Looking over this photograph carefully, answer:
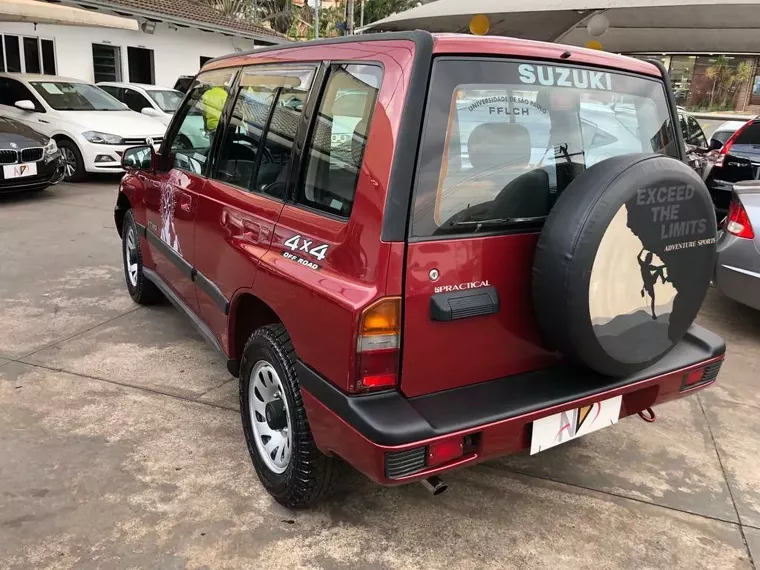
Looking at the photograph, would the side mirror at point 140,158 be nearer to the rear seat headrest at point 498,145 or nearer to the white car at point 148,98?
the rear seat headrest at point 498,145

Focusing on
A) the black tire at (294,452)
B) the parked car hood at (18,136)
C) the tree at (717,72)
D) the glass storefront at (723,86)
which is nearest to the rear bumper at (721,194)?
the black tire at (294,452)

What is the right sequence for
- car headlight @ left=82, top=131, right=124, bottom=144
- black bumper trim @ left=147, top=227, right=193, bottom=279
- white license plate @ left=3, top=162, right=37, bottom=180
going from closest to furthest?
black bumper trim @ left=147, top=227, right=193, bottom=279 → white license plate @ left=3, top=162, right=37, bottom=180 → car headlight @ left=82, top=131, right=124, bottom=144

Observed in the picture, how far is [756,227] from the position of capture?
4.39 meters

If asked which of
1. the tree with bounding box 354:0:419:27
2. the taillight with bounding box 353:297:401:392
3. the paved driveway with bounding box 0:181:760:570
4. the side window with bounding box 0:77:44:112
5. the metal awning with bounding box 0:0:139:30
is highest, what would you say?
the tree with bounding box 354:0:419:27

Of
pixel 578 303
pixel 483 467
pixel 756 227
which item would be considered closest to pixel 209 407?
pixel 483 467

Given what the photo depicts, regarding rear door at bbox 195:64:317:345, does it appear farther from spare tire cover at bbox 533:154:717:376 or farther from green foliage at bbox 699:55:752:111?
green foliage at bbox 699:55:752:111

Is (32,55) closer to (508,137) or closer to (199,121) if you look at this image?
(199,121)

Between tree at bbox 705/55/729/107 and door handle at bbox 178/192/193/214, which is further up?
tree at bbox 705/55/729/107

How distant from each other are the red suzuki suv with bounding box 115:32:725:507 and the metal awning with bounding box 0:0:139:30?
8.45 metres

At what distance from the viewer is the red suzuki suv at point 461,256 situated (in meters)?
1.99

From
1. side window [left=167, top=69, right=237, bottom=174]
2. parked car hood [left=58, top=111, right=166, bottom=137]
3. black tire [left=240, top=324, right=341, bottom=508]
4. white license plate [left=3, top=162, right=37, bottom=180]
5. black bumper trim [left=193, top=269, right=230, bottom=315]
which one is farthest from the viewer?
parked car hood [left=58, top=111, right=166, bottom=137]

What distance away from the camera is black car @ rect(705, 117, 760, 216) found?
7004 millimetres

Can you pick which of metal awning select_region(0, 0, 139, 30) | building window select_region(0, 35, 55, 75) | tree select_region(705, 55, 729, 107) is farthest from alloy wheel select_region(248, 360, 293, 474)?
tree select_region(705, 55, 729, 107)

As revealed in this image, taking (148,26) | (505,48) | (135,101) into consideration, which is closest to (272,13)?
(148,26)
